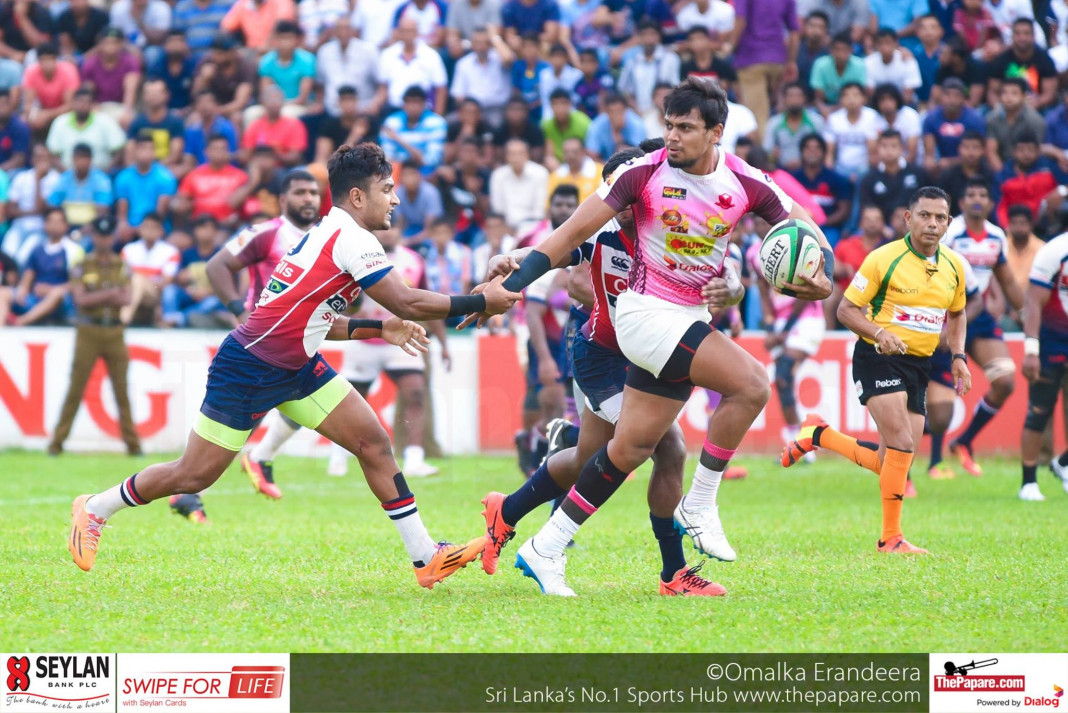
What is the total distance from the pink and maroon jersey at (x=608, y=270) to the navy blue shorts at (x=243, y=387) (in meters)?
1.69

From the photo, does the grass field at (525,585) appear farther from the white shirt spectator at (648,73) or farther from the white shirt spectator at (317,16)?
the white shirt spectator at (317,16)

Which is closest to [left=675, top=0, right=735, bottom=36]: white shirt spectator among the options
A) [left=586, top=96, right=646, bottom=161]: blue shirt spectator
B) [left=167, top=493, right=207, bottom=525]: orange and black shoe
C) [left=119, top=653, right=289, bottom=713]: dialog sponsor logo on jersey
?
[left=586, top=96, right=646, bottom=161]: blue shirt spectator

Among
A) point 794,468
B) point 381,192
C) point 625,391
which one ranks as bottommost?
point 794,468

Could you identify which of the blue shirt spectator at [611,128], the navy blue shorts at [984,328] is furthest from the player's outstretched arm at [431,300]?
the blue shirt spectator at [611,128]

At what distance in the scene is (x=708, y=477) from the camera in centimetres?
725

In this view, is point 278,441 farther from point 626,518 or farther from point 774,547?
point 774,547

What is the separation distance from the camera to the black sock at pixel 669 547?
289 inches

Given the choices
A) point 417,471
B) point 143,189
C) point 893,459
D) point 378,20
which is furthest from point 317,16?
point 893,459

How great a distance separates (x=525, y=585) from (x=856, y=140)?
11.9 metres

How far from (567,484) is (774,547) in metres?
2.21

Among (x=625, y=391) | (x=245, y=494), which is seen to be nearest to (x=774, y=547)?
(x=625, y=391)

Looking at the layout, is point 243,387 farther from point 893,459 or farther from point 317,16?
point 317,16

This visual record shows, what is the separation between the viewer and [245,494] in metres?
13.4

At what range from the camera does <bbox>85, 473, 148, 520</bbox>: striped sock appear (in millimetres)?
7396
